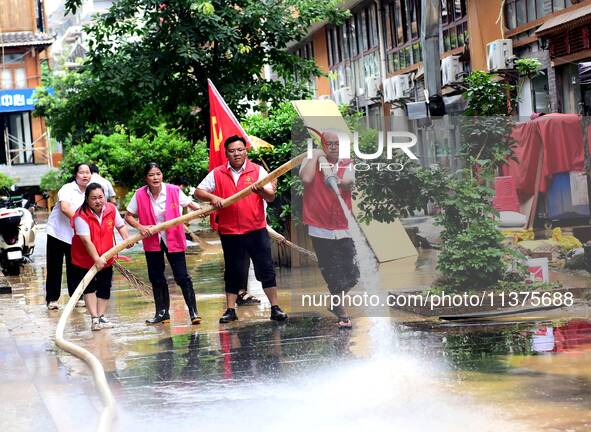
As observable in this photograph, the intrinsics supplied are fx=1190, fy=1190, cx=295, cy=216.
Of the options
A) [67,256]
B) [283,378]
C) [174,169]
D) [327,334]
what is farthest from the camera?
[174,169]

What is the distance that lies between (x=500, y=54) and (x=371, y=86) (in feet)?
40.0

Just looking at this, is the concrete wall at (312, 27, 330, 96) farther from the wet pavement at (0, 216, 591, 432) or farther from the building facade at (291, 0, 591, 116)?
the wet pavement at (0, 216, 591, 432)

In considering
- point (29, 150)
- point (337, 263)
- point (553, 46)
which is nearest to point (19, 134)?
point (29, 150)

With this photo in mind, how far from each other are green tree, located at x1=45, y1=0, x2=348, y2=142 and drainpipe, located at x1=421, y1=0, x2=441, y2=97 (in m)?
3.28

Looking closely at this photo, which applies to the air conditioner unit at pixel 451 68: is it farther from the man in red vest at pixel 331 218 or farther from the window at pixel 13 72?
the window at pixel 13 72

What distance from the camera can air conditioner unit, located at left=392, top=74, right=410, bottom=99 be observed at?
33.3m

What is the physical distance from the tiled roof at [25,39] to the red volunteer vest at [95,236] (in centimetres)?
4863

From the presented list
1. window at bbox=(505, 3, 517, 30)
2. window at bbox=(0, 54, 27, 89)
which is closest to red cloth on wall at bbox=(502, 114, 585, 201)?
window at bbox=(505, 3, 517, 30)

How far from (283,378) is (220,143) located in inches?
238

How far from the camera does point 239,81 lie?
1898cm

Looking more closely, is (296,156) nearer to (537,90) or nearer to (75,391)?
(75,391)

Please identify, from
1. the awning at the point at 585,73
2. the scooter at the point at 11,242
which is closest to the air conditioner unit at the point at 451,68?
the awning at the point at 585,73

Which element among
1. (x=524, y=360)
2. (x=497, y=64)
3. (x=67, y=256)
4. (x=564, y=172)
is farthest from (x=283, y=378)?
(x=497, y=64)

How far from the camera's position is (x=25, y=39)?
5897 centimetres
